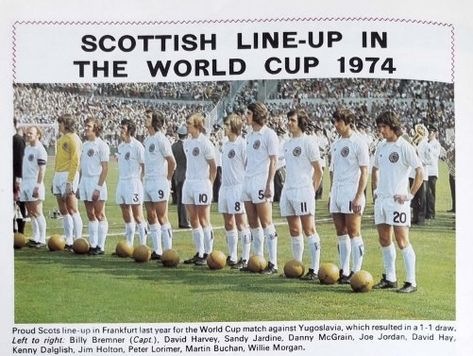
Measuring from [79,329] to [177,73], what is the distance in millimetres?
367

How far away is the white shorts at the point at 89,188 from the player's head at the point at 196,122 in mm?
139

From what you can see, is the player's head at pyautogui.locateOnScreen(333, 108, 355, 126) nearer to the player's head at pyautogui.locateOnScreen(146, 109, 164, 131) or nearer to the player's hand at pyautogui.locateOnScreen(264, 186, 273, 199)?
the player's hand at pyautogui.locateOnScreen(264, 186, 273, 199)

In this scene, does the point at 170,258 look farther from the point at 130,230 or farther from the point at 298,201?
the point at 298,201

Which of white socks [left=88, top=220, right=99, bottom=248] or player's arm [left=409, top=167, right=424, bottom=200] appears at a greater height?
player's arm [left=409, top=167, right=424, bottom=200]

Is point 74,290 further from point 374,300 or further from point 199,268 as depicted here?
point 374,300

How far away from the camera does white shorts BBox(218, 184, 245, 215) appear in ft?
10.5

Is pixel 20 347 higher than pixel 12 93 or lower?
lower

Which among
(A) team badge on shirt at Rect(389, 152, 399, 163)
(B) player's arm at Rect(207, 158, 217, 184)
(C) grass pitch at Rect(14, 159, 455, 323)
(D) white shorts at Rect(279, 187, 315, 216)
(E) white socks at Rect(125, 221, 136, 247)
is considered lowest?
(C) grass pitch at Rect(14, 159, 455, 323)

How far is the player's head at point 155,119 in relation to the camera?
3213mm

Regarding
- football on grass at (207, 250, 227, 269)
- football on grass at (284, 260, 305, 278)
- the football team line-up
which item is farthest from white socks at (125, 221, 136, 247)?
football on grass at (284, 260, 305, 278)

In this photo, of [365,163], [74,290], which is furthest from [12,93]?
[365,163]

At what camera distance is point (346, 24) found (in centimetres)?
320

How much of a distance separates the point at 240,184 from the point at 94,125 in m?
0.21

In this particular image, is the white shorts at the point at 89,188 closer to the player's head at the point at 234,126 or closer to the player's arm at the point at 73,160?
the player's arm at the point at 73,160
